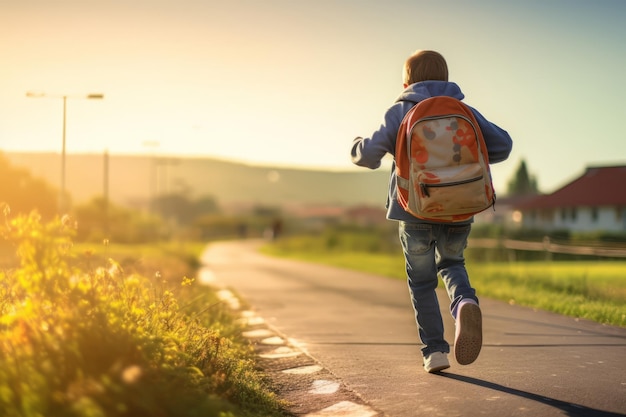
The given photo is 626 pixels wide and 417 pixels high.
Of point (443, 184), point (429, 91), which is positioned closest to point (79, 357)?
point (443, 184)

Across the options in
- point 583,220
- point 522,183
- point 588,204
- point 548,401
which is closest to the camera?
point 548,401

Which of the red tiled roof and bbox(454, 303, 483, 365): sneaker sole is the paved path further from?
the red tiled roof

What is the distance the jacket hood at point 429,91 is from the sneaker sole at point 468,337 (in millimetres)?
1338

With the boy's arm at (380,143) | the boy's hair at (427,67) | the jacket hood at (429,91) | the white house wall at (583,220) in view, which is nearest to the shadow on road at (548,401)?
the boy's arm at (380,143)

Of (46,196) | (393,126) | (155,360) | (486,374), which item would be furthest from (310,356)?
(46,196)

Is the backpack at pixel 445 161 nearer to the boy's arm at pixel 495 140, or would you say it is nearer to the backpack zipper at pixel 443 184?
the backpack zipper at pixel 443 184

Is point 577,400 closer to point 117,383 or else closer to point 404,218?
Result: point 404,218

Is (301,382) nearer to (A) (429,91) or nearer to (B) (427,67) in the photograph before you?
(A) (429,91)

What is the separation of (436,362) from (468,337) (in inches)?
21.9

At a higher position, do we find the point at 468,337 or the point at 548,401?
the point at 468,337

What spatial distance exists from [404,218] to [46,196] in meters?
62.6

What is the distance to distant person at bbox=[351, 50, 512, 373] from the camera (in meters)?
5.27

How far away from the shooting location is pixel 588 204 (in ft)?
253

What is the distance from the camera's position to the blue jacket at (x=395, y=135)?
5.24m
